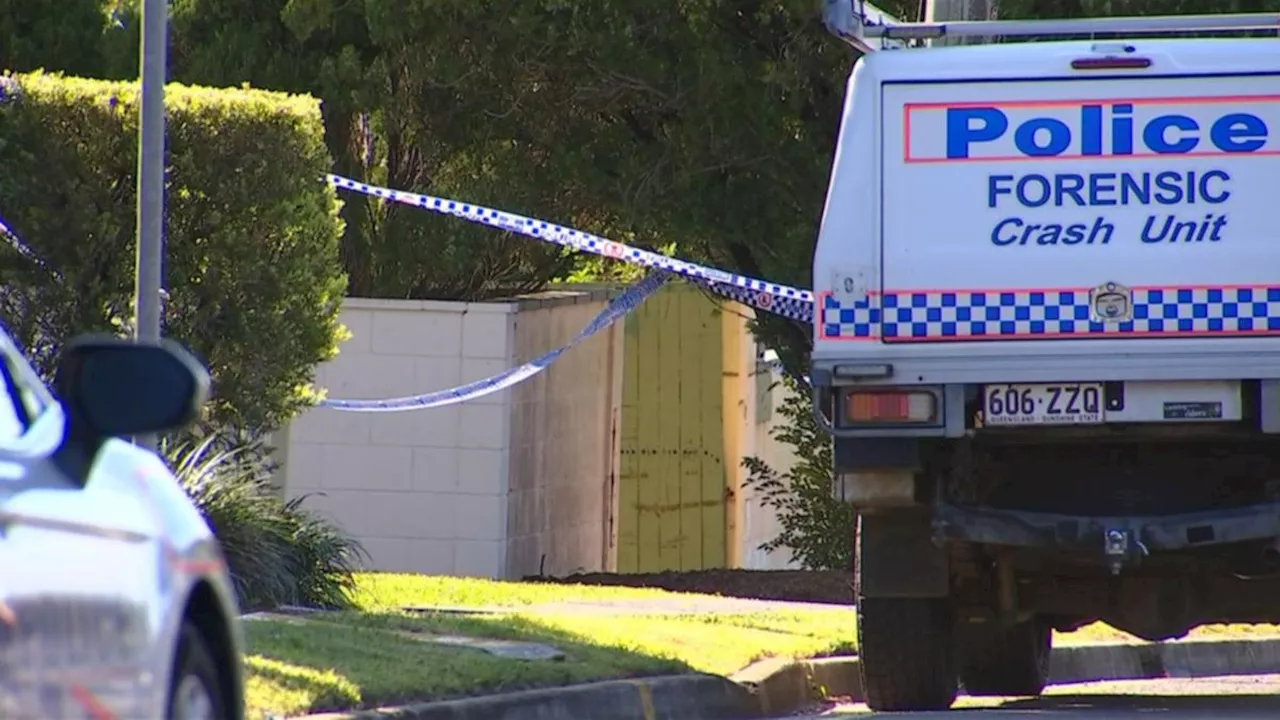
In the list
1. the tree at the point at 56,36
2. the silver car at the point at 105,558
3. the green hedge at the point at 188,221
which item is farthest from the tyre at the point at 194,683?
the tree at the point at 56,36

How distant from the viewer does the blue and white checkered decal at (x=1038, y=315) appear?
31.0ft

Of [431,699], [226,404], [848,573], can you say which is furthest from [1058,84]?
[848,573]

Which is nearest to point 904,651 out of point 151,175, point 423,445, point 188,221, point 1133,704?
point 1133,704

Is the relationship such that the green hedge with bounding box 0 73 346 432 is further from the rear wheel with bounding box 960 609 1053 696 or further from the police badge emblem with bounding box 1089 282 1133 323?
the police badge emblem with bounding box 1089 282 1133 323

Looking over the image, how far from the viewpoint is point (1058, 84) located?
973 centimetres

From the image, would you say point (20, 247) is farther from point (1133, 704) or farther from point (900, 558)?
point (1133, 704)

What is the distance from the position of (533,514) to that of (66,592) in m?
13.4

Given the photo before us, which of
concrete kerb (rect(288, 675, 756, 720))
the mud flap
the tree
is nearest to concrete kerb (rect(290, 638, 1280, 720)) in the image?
concrete kerb (rect(288, 675, 756, 720))

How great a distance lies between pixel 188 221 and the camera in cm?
1276

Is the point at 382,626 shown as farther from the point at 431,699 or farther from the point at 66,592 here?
the point at 66,592

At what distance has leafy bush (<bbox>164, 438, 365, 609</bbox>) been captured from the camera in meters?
11.9

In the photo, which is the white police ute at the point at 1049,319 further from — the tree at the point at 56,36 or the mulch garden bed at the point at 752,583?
the tree at the point at 56,36

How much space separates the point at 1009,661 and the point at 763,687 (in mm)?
1211

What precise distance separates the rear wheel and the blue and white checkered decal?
1.92 metres
